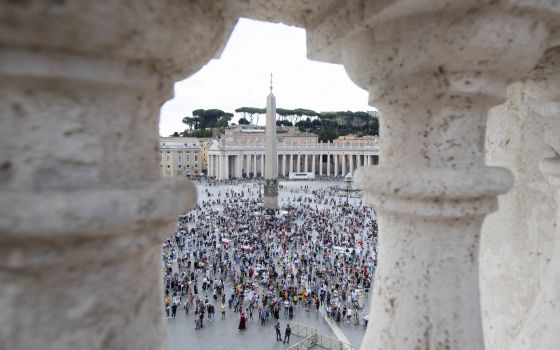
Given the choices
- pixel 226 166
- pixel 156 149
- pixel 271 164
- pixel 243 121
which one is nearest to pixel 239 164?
pixel 226 166

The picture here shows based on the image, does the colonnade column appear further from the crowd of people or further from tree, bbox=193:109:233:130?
the crowd of people

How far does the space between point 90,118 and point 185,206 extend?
0.23 metres

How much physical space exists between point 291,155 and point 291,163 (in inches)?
42.4

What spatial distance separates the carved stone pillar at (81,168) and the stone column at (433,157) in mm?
544

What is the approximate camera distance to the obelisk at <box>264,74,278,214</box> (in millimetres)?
25750

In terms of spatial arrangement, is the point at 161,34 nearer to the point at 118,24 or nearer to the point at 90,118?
the point at 118,24

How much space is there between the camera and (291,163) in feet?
183

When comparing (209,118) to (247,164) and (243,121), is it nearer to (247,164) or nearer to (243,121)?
(243,121)

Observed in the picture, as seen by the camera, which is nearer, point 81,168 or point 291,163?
point 81,168

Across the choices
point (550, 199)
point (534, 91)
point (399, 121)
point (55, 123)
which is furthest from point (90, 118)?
point (550, 199)

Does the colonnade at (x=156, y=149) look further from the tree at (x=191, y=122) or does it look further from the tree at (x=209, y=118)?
the tree at (x=191, y=122)

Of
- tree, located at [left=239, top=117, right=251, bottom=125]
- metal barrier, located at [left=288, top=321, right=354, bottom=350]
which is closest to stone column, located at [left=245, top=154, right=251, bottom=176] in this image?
tree, located at [left=239, top=117, right=251, bottom=125]

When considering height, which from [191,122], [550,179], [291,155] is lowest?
[550,179]

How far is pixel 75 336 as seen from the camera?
0.69m
